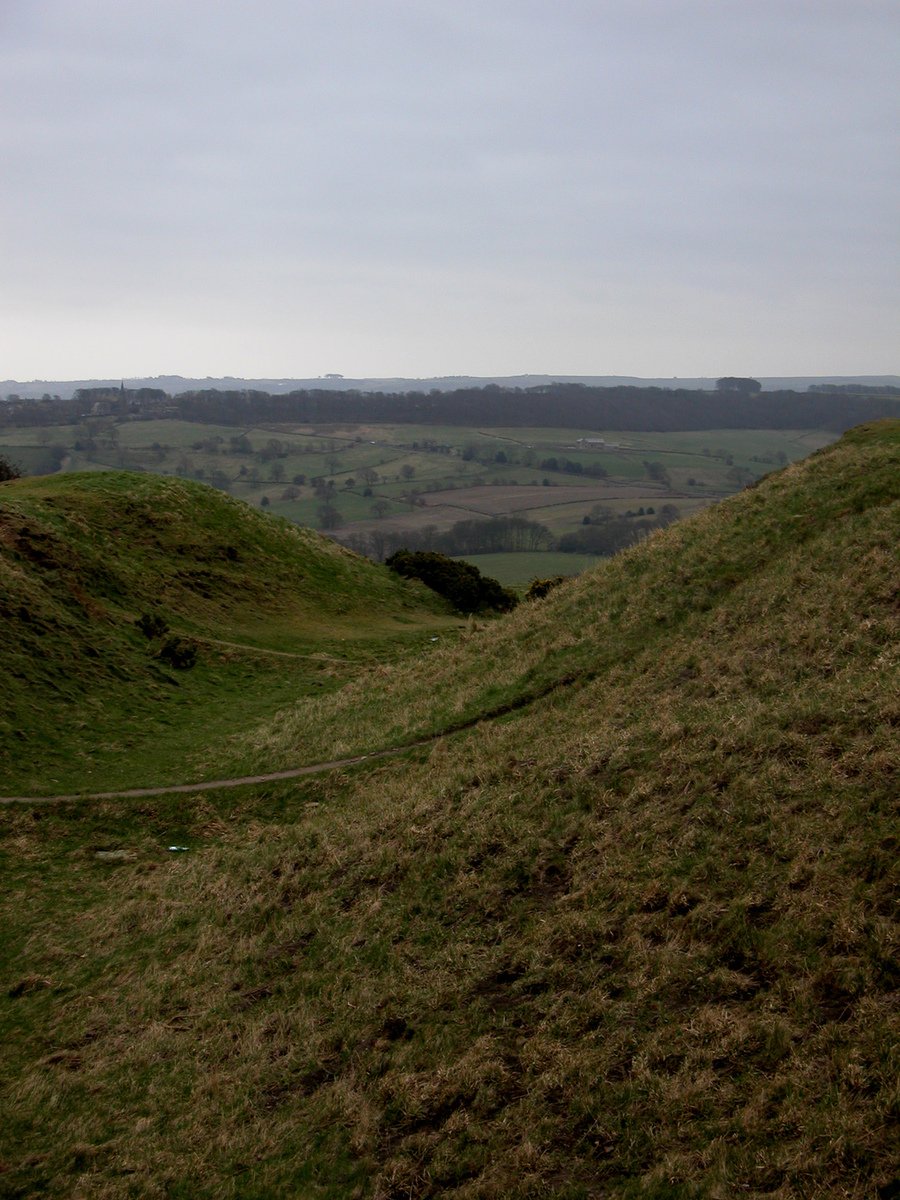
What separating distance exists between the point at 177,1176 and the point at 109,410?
616 ft

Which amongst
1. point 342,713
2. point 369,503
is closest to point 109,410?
point 369,503

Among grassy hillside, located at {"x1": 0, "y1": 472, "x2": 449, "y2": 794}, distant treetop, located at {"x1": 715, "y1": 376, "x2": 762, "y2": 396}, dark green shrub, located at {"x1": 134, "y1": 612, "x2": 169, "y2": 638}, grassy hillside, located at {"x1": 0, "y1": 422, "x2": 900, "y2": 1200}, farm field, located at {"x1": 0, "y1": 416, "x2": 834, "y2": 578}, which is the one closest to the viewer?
grassy hillside, located at {"x1": 0, "y1": 422, "x2": 900, "y2": 1200}

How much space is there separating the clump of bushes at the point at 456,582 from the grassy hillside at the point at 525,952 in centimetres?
2343

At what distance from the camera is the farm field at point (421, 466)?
102 m

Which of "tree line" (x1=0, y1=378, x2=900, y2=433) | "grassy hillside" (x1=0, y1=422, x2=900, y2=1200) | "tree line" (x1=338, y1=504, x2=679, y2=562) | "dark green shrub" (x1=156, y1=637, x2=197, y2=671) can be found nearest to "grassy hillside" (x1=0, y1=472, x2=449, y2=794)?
"dark green shrub" (x1=156, y1=637, x2=197, y2=671)

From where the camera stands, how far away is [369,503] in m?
112

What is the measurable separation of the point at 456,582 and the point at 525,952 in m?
34.2

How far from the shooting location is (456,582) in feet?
147

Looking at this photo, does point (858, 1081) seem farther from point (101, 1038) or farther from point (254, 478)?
point (254, 478)

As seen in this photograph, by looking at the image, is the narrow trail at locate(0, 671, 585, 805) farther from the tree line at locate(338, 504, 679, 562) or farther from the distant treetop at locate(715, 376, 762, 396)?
the distant treetop at locate(715, 376, 762, 396)

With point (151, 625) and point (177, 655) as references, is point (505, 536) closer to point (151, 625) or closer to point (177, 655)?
point (151, 625)

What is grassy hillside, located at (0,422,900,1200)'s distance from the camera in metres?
8.07

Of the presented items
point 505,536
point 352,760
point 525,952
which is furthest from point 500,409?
point 525,952

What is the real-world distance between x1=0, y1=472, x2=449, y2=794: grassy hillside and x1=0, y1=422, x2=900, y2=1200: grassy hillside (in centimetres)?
407
